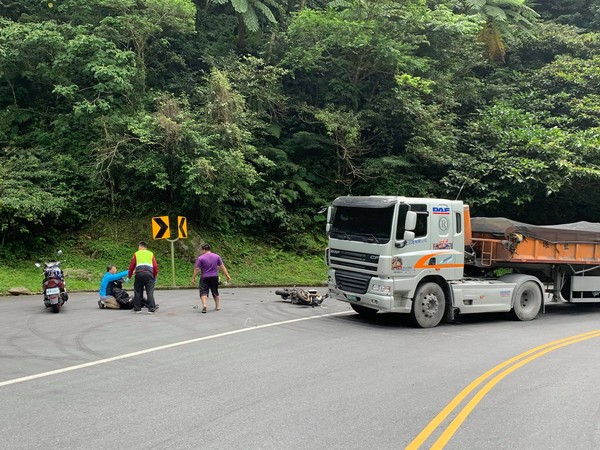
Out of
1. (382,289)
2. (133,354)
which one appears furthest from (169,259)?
(133,354)

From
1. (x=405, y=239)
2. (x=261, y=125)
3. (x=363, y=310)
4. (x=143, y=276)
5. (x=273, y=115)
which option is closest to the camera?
(x=405, y=239)

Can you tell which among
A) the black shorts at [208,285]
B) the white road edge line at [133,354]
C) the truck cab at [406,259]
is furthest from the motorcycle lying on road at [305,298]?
the black shorts at [208,285]

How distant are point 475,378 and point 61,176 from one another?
18.7 metres

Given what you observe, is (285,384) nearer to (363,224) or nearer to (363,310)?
(363,224)

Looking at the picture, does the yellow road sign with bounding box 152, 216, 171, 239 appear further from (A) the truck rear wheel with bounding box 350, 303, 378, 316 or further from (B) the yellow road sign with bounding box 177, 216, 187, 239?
(A) the truck rear wheel with bounding box 350, 303, 378, 316

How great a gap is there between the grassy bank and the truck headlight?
8.96 m

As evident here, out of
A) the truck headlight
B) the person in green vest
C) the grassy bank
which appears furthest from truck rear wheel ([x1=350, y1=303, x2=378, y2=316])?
the grassy bank

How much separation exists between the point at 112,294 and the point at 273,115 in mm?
14411

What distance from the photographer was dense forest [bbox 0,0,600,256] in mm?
21219

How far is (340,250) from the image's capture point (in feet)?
43.4

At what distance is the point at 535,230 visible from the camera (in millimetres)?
14070

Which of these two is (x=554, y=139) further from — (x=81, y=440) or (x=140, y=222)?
(x=81, y=440)

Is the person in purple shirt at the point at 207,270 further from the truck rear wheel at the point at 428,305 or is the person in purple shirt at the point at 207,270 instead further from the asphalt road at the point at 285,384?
the truck rear wheel at the point at 428,305

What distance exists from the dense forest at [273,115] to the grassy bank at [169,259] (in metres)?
0.82
